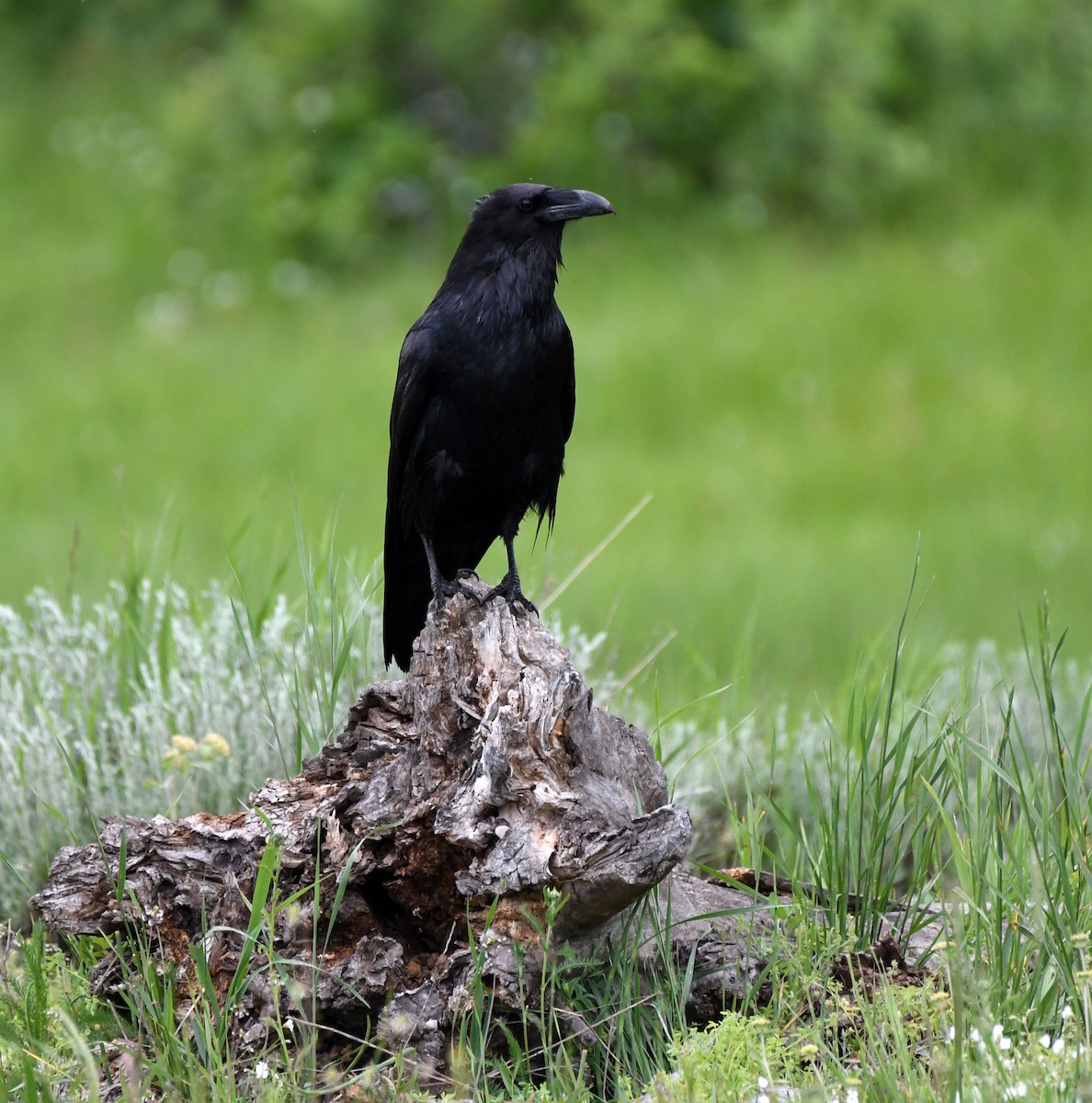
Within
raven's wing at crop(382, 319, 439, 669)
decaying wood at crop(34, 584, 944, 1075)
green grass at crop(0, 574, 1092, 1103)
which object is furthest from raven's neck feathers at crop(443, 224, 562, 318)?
decaying wood at crop(34, 584, 944, 1075)

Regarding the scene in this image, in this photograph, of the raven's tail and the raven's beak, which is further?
the raven's tail

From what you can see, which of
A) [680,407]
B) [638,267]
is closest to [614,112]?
[638,267]

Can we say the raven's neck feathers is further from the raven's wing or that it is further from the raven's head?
the raven's wing

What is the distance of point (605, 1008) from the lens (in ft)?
8.46

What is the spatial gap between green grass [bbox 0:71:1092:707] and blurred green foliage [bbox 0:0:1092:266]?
0.36 meters

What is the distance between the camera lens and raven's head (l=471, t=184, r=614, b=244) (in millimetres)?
3664

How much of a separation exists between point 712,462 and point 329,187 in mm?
4141

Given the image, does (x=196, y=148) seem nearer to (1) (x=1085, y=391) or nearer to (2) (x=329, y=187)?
(2) (x=329, y=187)

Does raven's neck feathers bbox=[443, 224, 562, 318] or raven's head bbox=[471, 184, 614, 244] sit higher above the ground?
raven's head bbox=[471, 184, 614, 244]

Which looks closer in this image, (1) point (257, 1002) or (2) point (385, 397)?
(1) point (257, 1002)

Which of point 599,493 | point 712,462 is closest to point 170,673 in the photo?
point 599,493

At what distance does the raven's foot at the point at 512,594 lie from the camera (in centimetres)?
337

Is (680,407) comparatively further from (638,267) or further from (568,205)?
(568,205)

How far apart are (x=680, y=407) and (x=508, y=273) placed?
667 centimetres
